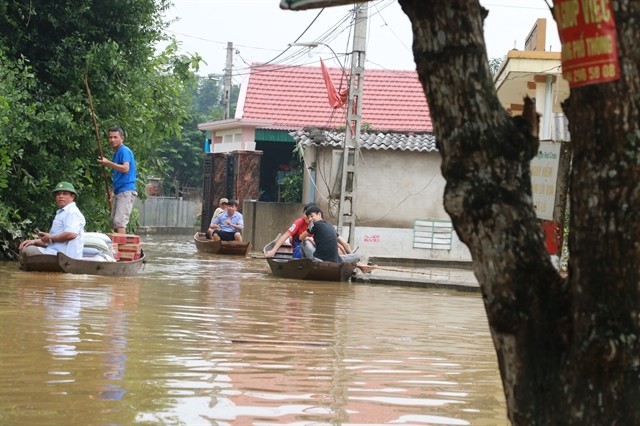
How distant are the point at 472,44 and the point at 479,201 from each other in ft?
1.94

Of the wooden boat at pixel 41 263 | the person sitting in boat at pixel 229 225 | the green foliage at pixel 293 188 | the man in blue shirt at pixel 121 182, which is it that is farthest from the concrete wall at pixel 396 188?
the wooden boat at pixel 41 263

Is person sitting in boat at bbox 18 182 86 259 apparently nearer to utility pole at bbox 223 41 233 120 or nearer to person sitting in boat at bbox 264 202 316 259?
person sitting in boat at bbox 264 202 316 259

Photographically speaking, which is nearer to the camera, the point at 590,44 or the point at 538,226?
the point at 590,44

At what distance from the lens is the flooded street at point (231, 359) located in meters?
6.01

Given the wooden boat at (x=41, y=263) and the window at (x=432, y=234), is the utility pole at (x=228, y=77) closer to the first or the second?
the window at (x=432, y=234)

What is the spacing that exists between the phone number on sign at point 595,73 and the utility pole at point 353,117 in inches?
696

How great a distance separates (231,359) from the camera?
25.6 feet

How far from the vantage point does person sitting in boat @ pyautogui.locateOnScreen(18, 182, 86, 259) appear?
1441cm

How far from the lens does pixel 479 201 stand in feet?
13.0

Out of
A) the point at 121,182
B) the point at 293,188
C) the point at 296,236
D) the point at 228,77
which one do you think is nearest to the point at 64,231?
the point at 121,182

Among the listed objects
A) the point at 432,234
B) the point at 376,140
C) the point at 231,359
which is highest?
the point at 376,140

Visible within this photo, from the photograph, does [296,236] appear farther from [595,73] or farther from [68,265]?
[595,73]

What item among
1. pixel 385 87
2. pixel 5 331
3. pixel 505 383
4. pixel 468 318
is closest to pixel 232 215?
pixel 385 87

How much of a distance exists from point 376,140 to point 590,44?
24.1m
